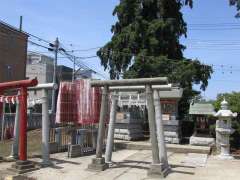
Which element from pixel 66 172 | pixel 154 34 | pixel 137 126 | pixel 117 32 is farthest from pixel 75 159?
pixel 117 32

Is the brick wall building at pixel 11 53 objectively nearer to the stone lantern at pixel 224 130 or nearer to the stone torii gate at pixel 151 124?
the stone lantern at pixel 224 130

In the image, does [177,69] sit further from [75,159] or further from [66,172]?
[66,172]

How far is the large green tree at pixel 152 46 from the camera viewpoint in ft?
82.4

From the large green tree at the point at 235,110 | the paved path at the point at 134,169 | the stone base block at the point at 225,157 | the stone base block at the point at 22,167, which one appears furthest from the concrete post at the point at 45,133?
the large green tree at the point at 235,110

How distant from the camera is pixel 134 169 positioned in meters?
11.9

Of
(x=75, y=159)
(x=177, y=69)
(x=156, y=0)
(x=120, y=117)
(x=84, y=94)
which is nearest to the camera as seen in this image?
(x=75, y=159)

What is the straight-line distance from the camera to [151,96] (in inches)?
437

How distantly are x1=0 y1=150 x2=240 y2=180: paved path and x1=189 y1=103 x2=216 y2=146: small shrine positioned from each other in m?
3.20

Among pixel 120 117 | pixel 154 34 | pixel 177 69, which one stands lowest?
pixel 120 117

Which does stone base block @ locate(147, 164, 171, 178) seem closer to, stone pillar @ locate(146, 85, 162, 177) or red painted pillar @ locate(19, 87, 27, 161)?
stone pillar @ locate(146, 85, 162, 177)

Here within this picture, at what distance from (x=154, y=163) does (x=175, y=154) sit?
562 centimetres

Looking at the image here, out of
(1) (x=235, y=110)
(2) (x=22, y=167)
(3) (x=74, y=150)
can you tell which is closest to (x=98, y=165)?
(2) (x=22, y=167)

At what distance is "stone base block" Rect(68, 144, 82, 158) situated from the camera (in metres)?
14.0

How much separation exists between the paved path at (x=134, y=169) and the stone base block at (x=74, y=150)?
0.27 meters
